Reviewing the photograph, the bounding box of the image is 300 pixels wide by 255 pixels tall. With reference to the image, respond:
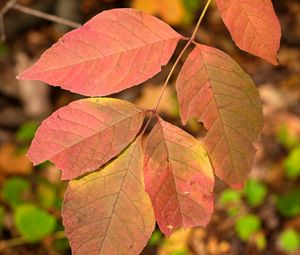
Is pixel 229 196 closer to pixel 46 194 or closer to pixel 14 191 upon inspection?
pixel 46 194

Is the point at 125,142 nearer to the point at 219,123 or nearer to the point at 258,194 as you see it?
the point at 219,123

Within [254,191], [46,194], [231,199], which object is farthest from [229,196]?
[46,194]

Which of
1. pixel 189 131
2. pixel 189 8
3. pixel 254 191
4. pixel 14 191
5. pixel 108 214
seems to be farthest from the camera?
pixel 189 8

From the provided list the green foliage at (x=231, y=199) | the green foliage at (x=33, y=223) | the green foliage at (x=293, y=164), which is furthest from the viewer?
the green foliage at (x=293, y=164)

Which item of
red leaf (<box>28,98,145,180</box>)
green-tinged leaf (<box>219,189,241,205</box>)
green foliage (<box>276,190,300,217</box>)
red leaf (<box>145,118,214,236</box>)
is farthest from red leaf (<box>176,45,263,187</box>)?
green foliage (<box>276,190,300,217</box>)

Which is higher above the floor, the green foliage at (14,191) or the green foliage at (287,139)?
the green foliage at (287,139)

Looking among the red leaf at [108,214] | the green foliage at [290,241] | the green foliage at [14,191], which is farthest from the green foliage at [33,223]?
the red leaf at [108,214]

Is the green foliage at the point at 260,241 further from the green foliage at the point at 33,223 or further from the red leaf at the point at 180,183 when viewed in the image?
the red leaf at the point at 180,183

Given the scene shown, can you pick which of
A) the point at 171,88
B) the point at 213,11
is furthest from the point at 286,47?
the point at 171,88
